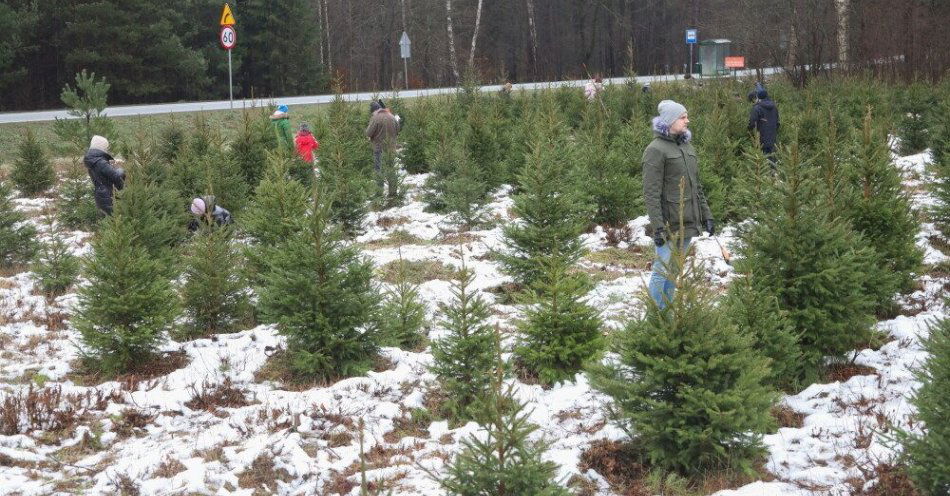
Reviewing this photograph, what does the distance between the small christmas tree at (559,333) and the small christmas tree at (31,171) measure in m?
13.3

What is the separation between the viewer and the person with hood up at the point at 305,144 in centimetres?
1491

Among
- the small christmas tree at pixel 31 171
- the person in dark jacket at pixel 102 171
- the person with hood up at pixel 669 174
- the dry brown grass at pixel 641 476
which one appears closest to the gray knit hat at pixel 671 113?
the person with hood up at pixel 669 174

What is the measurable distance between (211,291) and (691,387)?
5399mm

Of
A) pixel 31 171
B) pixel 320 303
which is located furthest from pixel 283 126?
Result: pixel 320 303

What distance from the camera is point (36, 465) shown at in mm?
5848

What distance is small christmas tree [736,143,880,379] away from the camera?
6.51 m

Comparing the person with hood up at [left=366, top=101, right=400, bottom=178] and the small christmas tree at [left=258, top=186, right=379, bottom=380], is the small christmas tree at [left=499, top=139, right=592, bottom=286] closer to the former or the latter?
the small christmas tree at [left=258, top=186, right=379, bottom=380]

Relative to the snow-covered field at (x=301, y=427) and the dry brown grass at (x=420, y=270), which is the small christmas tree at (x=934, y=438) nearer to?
the snow-covered field at (x=301, y=427)

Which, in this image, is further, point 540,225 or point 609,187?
point 609,187

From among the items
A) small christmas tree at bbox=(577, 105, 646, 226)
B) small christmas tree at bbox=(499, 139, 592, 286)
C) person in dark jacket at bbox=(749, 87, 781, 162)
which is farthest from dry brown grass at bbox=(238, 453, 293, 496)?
person in dark jacket at bbox=(749, 87, 781, 162)

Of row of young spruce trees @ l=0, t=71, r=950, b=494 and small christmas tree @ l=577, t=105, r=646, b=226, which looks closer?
row of young spruce trees @ l=0, t=71, r=950, b=494

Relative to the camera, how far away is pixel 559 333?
23.4 feet

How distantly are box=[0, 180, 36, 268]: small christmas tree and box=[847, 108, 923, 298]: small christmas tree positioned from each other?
10.7 meters

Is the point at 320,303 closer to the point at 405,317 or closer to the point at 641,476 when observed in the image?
the point at 405,317
